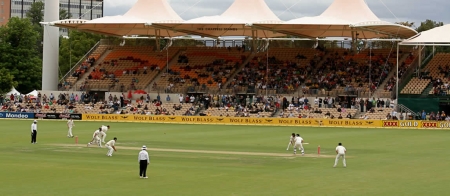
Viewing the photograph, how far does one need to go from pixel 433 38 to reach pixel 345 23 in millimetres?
7360

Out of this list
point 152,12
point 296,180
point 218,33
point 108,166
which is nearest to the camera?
point 296,180

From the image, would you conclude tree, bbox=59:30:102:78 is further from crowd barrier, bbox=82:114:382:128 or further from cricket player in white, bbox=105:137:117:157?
cricket player in white, bbox=105:137:117:157

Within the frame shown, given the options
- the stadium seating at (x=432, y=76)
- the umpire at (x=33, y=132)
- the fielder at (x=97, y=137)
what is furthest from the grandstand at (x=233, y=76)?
the fielder at (x=97, y=137)

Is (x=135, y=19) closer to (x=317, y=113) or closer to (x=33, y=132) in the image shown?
(x=317, y=113)

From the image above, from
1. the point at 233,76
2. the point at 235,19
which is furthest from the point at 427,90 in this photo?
the point at 233,76

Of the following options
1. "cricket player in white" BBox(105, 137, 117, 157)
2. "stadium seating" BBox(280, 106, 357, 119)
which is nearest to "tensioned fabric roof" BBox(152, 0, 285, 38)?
"stadium seating" BBox(280, 106, 357, 119)

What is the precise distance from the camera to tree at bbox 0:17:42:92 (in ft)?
318

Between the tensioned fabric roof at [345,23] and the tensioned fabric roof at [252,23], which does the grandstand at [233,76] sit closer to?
the tensioned fabric roof at [252,23]

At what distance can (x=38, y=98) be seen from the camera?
251 ft

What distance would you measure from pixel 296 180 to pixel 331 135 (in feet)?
82.0

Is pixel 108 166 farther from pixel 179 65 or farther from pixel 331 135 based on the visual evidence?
pixel 179 65

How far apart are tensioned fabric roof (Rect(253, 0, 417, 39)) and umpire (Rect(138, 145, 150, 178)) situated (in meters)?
40.4

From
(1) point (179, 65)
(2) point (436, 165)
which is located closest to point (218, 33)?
(1) point (179, 65)

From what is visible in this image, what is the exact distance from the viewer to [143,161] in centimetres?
2686
